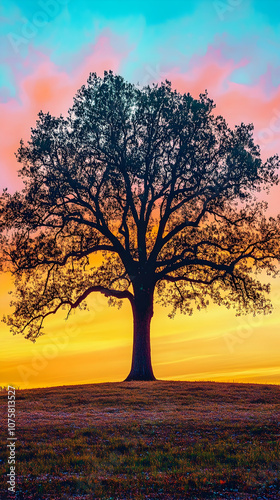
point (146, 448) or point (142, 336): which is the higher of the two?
point (142, 336)

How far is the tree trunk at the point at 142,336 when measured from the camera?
34125mm

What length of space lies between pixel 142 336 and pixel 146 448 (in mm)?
17640

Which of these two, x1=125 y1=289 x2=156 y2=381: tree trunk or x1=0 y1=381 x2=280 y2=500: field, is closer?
x1=0 y1=381 x2=280 y2=500: field

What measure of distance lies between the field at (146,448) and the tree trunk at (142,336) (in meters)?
6.71

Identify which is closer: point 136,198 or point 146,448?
point 146,448

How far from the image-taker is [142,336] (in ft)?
113

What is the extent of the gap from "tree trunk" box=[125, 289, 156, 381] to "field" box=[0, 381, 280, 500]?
671 cm

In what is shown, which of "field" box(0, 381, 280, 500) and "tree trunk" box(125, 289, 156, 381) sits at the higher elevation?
"tree trunk" box(125, 289, 156, 381)

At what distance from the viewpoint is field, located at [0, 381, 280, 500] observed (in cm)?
1319

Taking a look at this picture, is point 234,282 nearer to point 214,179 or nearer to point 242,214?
point 242,214

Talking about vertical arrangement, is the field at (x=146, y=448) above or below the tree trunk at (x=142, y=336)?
below

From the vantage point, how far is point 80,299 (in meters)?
35.9

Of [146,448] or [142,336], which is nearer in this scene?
[146,448]

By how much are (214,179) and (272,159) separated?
449cm
